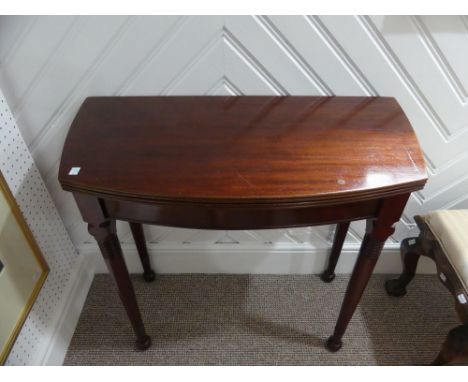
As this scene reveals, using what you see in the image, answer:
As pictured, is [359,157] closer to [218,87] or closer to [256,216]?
[256,216]

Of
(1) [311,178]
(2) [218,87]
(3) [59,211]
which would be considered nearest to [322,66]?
(2) [218,87]

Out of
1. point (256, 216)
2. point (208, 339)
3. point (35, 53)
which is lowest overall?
point (208, 339)

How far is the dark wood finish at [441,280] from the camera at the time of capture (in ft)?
2.79

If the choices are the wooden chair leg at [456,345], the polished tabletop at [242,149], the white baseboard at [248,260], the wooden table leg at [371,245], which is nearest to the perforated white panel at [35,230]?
the white baseboard at [248,260]

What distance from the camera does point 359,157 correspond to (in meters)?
0.68

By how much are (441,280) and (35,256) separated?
1.16m

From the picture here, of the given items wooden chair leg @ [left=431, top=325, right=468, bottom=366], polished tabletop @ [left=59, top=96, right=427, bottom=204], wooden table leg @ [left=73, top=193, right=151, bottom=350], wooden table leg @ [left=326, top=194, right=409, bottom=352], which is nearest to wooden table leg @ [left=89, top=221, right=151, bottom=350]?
wooden table leg @ [left=73, top=193, right=151, bottom=350]

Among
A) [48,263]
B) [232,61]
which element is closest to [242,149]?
[232,61]

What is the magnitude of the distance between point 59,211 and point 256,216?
0.77 metres

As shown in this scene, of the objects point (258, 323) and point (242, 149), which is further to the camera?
point (258, 323)

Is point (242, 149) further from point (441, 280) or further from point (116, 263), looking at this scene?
point (441, 280)

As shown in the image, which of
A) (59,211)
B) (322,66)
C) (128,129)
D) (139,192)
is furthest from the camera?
(59,211)

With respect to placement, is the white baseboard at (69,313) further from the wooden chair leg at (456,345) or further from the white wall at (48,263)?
the wooden chair leg at (456,345)

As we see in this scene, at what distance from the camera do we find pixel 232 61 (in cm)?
86
